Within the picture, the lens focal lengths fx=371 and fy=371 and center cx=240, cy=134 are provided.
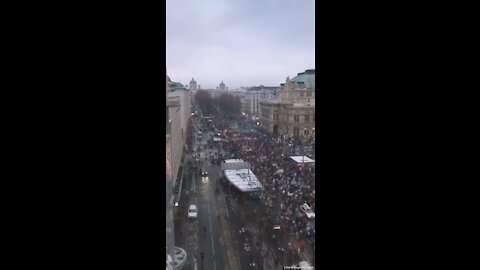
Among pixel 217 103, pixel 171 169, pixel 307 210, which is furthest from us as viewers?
pixel 217 103

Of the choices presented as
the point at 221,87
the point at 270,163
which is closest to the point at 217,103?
the point at 221,87

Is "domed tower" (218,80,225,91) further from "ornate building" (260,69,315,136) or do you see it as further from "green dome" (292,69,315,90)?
"green dome" (292,69,315,90)

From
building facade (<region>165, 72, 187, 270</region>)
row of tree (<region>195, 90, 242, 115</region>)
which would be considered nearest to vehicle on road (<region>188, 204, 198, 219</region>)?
building facade (<region>165, 72, 187, 270</region>)

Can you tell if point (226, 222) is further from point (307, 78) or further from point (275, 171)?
point (307, 78)
